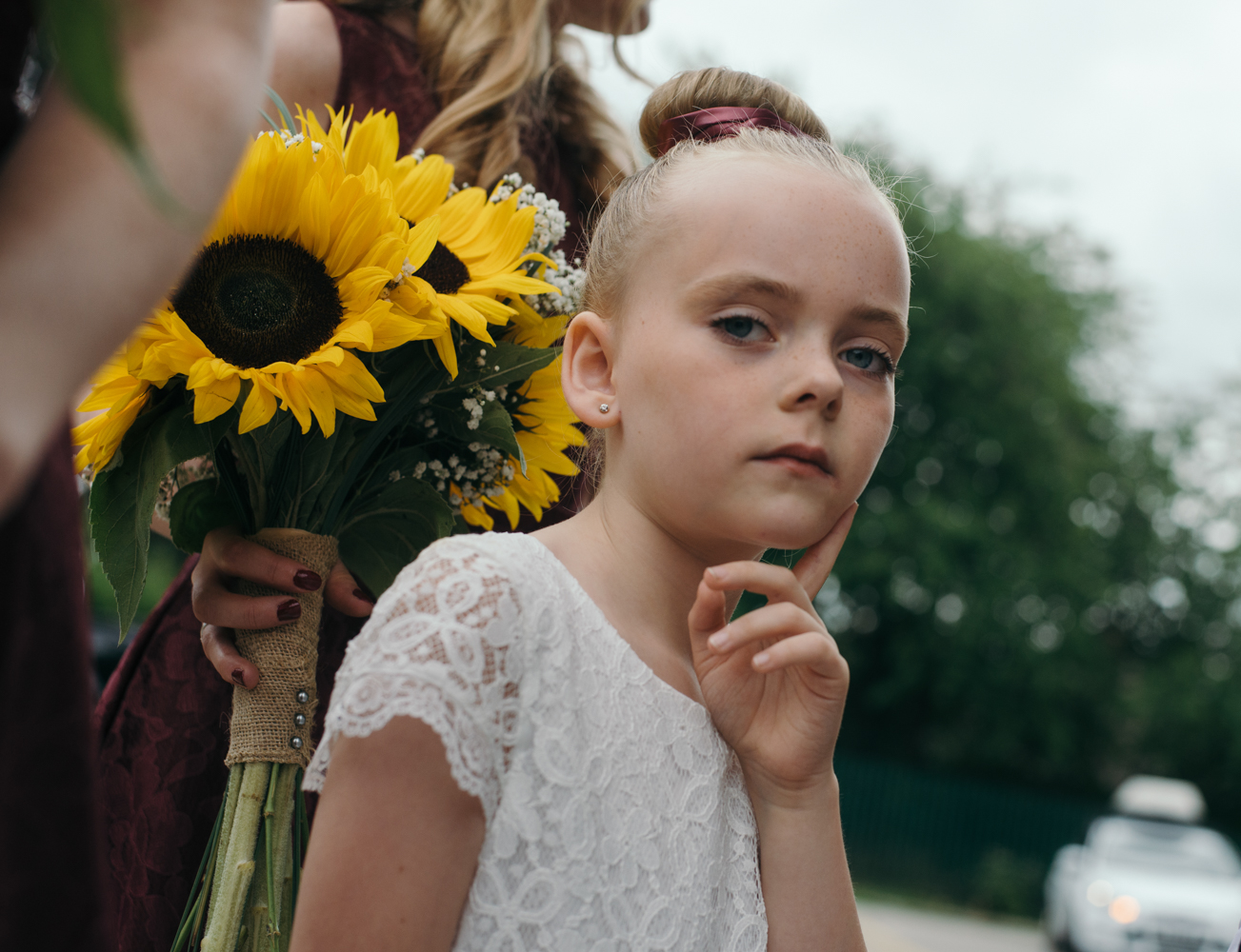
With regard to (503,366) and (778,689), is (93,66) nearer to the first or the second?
(503,366)

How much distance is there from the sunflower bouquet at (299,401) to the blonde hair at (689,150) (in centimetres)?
13

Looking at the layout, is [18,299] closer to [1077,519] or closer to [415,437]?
[415,437]

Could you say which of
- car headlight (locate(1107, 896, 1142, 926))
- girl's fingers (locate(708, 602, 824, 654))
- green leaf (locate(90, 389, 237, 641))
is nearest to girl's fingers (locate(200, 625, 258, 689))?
green leaf (locate(90, 389, 237, 641))

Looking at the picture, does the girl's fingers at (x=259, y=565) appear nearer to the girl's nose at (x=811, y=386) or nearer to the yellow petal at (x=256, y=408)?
the yellow petal at (x=256, y=408)

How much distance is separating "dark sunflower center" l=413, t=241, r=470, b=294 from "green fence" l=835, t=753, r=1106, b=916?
21.9 meters

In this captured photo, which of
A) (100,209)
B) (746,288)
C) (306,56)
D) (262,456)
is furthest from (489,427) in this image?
(306,56)

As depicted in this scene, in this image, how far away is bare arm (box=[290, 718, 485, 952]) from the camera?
1128 mm

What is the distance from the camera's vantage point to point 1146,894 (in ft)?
40.6

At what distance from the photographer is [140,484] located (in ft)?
4.73

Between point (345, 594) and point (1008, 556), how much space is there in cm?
2347

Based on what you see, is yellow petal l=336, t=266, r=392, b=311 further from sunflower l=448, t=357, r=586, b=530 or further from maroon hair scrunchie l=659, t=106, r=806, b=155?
maroon hair scrunchie l=659, t=106, r=806, b=155

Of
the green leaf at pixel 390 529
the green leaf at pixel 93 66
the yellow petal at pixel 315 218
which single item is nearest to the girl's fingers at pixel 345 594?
the green leaf at pixel 390 529

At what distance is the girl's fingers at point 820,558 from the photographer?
159cm

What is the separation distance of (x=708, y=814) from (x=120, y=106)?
3.72 feet
